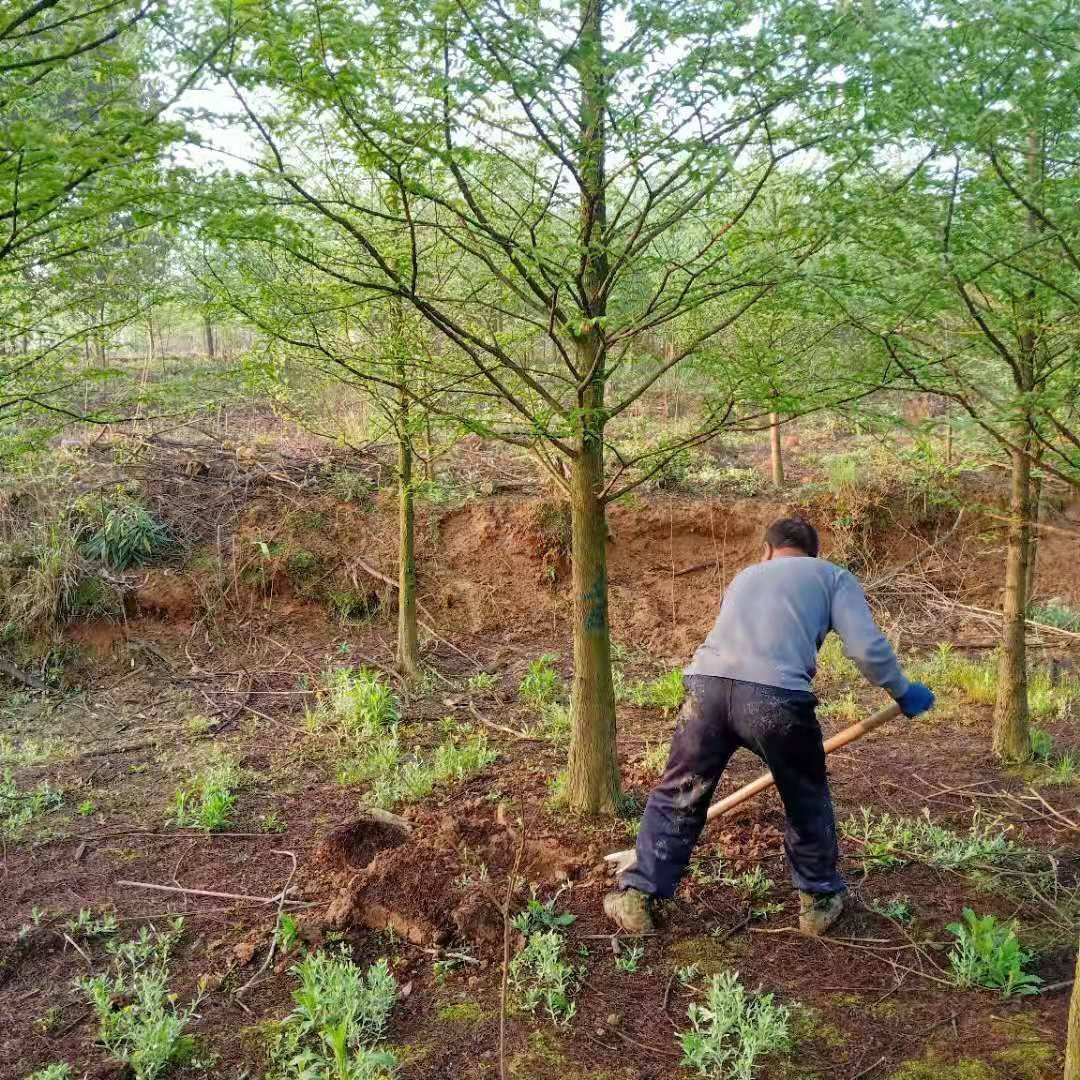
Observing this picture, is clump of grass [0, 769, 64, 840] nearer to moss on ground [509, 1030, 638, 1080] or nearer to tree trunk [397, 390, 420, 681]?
tree trunk [397, 390, 420, 681]

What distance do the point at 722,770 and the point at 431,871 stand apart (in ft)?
4.76

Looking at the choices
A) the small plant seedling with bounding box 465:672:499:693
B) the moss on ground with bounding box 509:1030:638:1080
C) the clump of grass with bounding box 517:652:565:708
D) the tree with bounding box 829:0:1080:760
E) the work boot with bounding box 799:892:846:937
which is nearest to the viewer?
the tree with bounding box 829:0:1080:760

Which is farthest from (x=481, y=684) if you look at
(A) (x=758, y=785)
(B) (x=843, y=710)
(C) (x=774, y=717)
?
(C) (x=774, y=717)

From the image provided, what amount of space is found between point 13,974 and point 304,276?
454cm

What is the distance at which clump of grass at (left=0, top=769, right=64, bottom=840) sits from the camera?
5.10 meters

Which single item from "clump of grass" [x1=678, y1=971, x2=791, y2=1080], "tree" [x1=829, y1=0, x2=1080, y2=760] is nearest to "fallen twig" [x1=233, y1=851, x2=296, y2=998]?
"clump of grass" [x1=678, y1=971, x2=791, y2=1080]

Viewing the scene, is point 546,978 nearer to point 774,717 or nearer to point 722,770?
point 722,770

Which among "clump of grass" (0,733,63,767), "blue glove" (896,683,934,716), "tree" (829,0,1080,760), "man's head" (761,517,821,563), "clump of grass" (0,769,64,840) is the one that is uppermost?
"tree" (829,0,1080,760)

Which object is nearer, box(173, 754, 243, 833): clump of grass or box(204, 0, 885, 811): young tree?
box(204, 0, 885, 811): young tree

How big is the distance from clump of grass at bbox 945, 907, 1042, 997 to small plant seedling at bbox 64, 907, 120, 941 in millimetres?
3690

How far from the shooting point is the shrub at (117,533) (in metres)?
8.52

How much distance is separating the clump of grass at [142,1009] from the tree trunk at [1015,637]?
5271 millimetres

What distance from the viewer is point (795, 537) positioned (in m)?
3.83

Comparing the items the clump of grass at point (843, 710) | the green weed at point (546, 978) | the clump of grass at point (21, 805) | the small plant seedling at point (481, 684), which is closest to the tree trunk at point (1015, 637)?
the clump of grass at point (843, 710)
